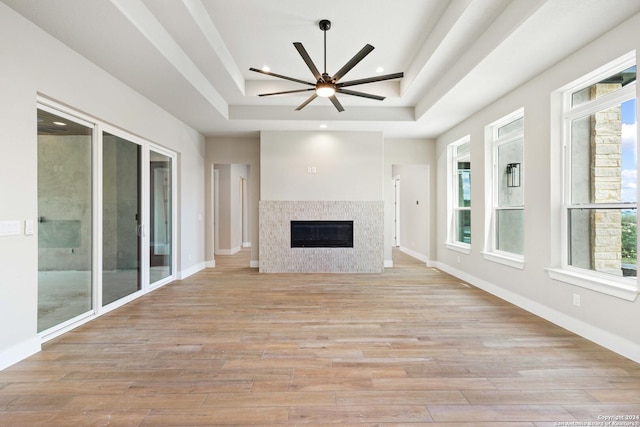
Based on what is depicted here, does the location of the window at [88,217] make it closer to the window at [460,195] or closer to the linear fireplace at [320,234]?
the linear fireplace at [320,234]

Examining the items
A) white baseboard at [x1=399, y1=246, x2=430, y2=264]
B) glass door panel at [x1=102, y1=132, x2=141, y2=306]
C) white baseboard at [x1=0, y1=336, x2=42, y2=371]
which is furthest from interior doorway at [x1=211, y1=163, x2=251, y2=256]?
white baseboard at [x1=0, y1=336, x2=42, y2=371]

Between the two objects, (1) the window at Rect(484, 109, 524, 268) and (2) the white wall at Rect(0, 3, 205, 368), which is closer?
(2) the white wall at Rect(0, 3, 205, 368)

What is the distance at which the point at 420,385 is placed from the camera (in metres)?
2.08

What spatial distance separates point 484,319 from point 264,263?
3830mm

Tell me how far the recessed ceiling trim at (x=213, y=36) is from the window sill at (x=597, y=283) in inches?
170

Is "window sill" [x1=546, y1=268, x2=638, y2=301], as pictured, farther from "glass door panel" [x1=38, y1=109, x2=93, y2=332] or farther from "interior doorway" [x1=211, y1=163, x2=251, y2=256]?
"interior doorway" [x1=211, y1=163, x2=251, y2=256]

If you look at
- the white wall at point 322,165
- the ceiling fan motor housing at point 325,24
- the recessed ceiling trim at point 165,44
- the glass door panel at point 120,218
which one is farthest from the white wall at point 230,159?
the ceiling fan motor housing at point 325,24

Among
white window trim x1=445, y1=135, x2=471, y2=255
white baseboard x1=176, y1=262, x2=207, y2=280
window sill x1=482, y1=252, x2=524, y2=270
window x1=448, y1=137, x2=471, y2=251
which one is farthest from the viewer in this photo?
white window trim x1=445, y1=135, x2=471, y2=255

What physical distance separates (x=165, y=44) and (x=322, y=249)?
405 centimetres

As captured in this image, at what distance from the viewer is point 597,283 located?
9.05ft

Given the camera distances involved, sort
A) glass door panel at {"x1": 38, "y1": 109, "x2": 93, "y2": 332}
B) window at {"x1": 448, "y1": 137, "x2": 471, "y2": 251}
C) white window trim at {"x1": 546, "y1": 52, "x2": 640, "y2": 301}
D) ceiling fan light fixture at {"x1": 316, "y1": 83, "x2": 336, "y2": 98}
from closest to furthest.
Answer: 1. white window trim at {"x1": 546, "y1": 52, "x2": 640, "y2": 301}
2. glass door panel at {"x1": 38, "y1": 109, "x2": 93, "y2": 332}
3. ceiling fan light fixture at {"x1": 316, "y1": 83, "x2": 336, "y2": 98}
4. window at {"x1": 448, "y1": 137, "x2": 471, "y2": 251}

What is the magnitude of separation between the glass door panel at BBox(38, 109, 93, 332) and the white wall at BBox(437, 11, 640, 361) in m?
4.91

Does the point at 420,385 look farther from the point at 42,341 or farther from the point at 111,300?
the point at 111,300

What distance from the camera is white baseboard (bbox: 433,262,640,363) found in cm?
247
